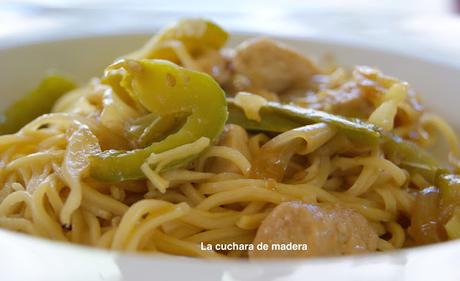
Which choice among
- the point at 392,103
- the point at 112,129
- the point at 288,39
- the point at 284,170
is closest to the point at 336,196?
the point at 284,170

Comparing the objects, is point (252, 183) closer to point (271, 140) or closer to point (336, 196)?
point (271, 140)

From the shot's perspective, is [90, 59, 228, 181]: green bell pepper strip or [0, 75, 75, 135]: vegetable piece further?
[0, 75, 75, 135]: vegetable piece

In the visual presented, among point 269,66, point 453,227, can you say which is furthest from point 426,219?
point 269,66

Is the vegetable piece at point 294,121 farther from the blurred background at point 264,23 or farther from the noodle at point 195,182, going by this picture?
the blurred background at point 264,23

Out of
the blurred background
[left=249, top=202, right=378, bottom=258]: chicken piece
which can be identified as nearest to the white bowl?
[left=249, top=202, right=378, bottom=258]: chicken piece

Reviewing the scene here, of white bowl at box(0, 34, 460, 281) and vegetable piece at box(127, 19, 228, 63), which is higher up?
vegetable piece at box(127, 19, 228, 63)

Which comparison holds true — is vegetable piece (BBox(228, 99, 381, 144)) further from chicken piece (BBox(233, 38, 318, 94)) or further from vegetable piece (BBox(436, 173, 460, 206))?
chicken piece (BBox(233, 38, 318, 94))
